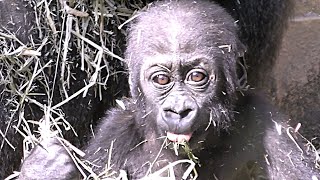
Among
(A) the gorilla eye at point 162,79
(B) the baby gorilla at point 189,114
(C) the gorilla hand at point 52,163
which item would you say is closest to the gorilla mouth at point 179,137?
(B) the baby gorilla at point 189,114

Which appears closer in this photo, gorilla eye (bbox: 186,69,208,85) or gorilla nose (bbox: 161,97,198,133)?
gorilla nose (bbox: 161,97,198,133)

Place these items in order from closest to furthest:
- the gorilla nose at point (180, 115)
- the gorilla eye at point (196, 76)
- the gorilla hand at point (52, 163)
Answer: the gorilla nose at point (180, 115) → the gorilla eye at point (196, 76) → the gorilla hand at point (52, 163)

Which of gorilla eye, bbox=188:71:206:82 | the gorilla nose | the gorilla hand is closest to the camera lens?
the gorilla nose

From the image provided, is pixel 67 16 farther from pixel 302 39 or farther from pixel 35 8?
pixel 302 39

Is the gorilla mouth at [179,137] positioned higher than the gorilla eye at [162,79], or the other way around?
the gorilla eye at [162,79]

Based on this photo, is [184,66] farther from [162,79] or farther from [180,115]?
[180,115]

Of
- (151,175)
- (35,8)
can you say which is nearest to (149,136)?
(151,175)

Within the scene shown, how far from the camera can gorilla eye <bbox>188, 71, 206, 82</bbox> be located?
4223mm

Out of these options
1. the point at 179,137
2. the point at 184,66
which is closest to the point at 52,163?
the point at 179,137

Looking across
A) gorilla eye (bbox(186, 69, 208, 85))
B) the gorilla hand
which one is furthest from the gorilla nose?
the gorilla hand

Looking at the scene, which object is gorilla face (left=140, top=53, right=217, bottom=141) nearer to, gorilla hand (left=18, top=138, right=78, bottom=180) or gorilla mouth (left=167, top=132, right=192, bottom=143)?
gorilla mouth (left=167, top=132, right=192, bottom=143)

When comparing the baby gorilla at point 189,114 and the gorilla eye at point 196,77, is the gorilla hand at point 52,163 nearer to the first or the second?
the baby gorilla at point 189,114

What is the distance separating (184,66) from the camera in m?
4.23

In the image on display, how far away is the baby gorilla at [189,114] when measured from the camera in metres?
4.23
